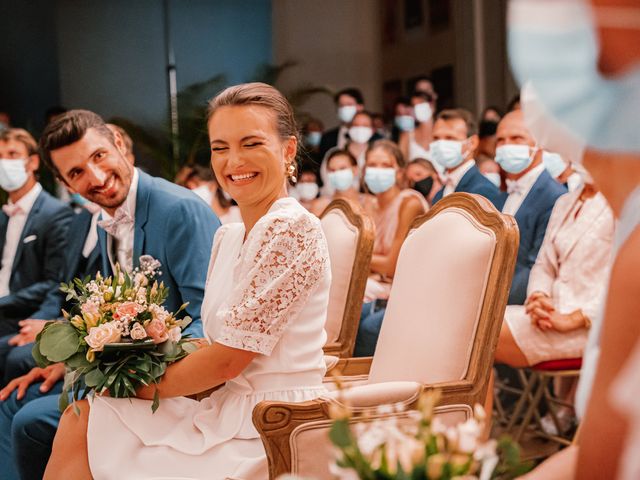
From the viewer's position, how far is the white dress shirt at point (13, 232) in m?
4.65

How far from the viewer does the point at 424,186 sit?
6395 mm

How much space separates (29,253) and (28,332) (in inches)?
23.3

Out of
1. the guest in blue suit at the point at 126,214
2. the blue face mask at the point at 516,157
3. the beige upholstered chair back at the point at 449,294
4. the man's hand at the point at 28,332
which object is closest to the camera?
the beige upholstered chair back at the point at 449,294

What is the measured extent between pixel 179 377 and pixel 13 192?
3051 mm

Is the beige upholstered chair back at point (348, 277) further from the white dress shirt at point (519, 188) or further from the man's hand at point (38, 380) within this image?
the white dress shirt at point (519, 188)

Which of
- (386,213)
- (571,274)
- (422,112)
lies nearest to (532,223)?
(571,274)

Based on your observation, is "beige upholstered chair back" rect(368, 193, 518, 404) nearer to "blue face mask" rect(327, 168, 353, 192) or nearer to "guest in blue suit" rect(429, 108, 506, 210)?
"guest in blue suit" rect(429, 108, 506, 210)

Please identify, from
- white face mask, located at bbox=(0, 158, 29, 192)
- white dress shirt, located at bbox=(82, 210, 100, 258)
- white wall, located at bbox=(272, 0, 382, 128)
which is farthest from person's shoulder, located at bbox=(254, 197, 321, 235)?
white wall, located at bbox=(272, 0, 382, 128)

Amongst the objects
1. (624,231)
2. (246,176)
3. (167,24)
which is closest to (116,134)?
(246,176)

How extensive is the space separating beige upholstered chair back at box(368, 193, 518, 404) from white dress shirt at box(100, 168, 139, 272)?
1.05m

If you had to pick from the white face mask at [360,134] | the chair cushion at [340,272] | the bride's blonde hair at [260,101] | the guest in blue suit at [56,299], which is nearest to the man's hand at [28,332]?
the guest in blue suit at [56,299]

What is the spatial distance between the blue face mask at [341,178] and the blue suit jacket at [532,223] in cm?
258

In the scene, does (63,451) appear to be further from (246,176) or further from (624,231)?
(624,231)

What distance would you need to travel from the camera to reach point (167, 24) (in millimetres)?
11070
